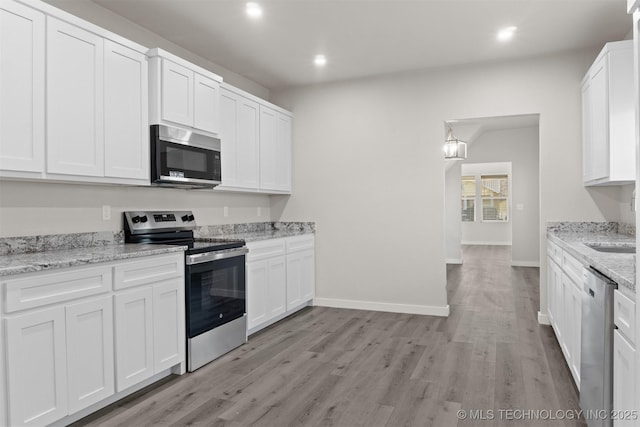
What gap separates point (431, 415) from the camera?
98.3 inches

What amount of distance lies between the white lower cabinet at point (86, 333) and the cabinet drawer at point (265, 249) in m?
0.97

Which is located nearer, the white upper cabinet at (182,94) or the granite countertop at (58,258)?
the granite countertop at (58,258)

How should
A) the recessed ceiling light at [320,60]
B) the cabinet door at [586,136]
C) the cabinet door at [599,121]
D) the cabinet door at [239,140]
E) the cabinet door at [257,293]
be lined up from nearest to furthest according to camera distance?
the cabinet door at [599,121] < the cabinet door at [586,136] < the cabinet door at [257,293] < the cabinet door at [239,140] < the recessed ceiling light at [320,60]

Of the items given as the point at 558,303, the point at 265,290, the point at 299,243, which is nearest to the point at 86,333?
the point at 265,290

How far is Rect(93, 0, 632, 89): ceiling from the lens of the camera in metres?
3.28

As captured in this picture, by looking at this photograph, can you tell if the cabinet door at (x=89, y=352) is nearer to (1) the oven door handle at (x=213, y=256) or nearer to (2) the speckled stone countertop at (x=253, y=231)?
(1) the oven door handle at (x=213, y=256)

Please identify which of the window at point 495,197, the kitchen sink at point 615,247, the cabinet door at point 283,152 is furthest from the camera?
the window at point 495,197

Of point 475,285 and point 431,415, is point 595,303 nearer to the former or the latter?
point 431,415

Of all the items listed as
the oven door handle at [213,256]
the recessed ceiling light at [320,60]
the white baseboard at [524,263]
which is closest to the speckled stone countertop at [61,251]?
the oven door handle at [213,256]

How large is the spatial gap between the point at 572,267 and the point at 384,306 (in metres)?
2.44

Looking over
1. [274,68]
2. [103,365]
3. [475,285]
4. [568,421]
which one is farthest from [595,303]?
[475,285]

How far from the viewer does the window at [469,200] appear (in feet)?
41.4

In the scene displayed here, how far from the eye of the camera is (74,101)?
8.61 feet

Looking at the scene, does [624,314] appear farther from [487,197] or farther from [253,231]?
[487,197]
